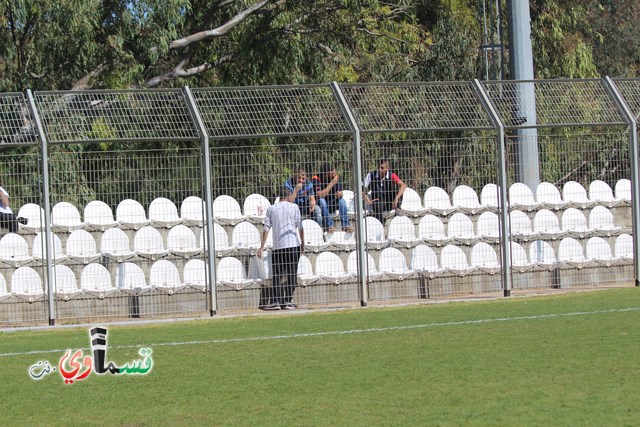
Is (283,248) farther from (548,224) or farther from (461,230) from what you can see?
(548,224)

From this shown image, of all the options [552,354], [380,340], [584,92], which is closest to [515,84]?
[584,92]

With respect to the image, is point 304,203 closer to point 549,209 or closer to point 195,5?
point 549,209

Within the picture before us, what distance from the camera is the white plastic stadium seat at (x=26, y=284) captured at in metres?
14.4

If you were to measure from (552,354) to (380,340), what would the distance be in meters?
2.16

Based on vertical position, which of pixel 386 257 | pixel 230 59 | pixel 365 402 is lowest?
pixel 365 402

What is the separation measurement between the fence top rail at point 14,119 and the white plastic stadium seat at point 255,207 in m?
3.12

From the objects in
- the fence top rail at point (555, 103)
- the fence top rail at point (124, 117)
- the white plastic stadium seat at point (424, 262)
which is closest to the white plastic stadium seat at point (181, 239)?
the fence top rail at point (124, 117)

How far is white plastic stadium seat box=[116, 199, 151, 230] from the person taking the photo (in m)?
15.3

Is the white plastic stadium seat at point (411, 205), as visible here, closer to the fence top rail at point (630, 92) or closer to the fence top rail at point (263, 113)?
the fence top rail at point (263, 113)

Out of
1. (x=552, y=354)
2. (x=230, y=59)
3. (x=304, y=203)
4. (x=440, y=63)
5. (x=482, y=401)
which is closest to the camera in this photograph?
(x=482, y=401)

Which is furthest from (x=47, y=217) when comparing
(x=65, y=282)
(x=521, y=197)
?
(x=521, y=197)

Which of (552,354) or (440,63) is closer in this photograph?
(552,354)

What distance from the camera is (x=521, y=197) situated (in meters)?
17.0

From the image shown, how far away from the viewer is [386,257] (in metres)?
15.6
